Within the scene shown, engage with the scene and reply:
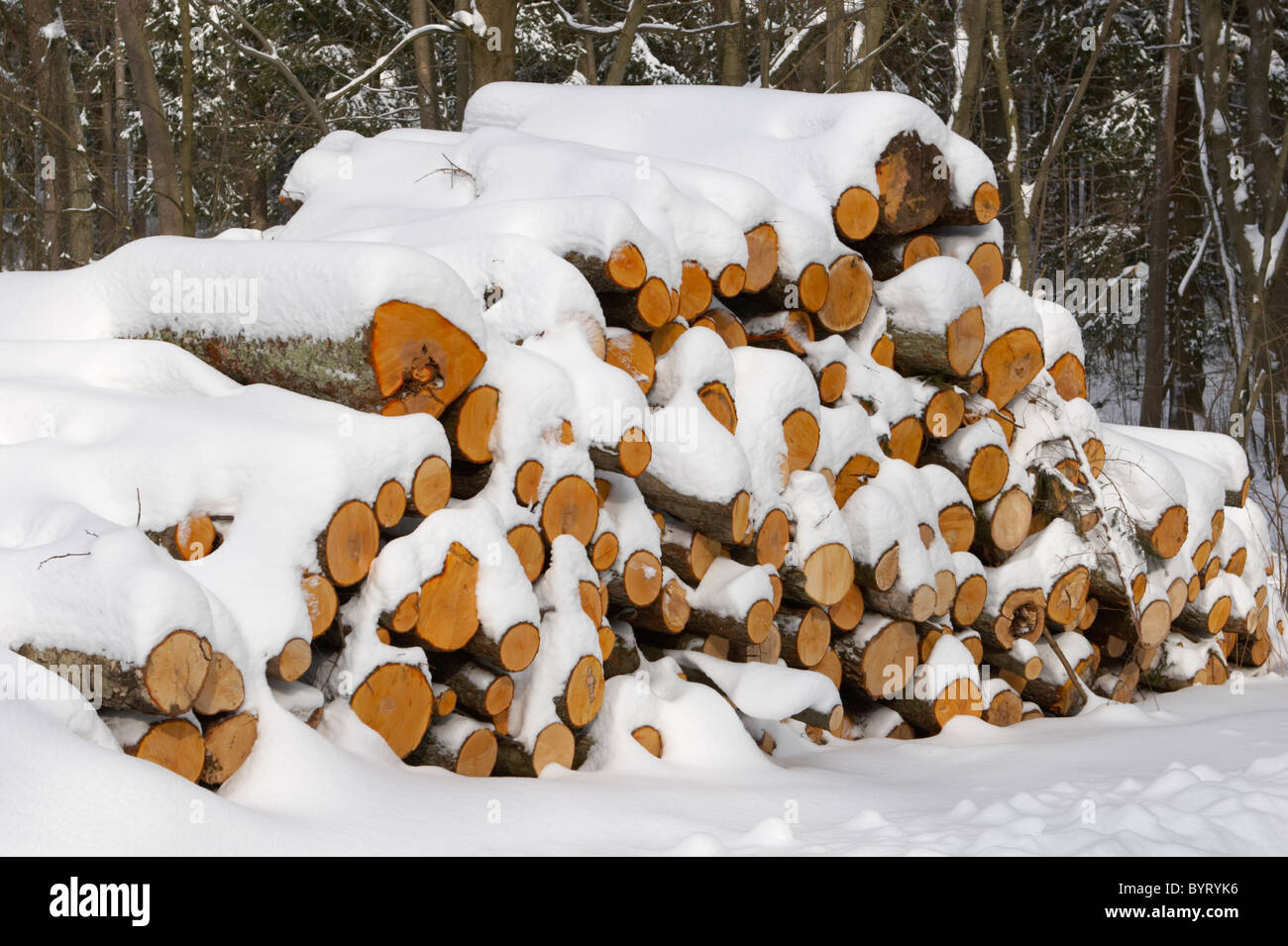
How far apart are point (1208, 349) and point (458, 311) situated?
1717 cm

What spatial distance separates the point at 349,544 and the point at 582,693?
101 centimetres

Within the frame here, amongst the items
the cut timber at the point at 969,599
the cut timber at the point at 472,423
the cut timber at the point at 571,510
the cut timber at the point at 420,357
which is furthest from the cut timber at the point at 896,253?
the cut timber at the point at 420,357

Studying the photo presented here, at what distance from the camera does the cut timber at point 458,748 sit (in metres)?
3.81

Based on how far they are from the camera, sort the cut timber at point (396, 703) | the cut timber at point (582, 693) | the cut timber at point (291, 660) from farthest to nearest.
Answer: the cut timber at point (582, 693)
the cut timber at point (396, 703)
the cut timber at point (291, 660)

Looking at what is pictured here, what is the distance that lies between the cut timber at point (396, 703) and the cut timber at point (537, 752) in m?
0.37

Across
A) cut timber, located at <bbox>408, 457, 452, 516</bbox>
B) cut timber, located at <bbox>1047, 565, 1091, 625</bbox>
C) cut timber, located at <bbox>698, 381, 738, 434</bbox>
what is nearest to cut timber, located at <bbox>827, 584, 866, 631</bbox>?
cut timber, located at <bbox>698, 381, 738, 434</bbox>

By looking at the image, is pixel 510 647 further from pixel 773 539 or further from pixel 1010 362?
pixel 1010 362

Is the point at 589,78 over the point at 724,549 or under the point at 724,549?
over

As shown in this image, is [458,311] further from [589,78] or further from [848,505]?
[589,78]

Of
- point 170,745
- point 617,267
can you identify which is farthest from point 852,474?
point 170,745

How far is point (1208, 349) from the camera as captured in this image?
60.0ft

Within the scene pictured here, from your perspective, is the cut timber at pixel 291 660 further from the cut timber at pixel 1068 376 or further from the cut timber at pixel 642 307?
the cut timber at pixel 1068 376

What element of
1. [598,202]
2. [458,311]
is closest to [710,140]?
[598,202]

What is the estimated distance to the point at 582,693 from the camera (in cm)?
403
